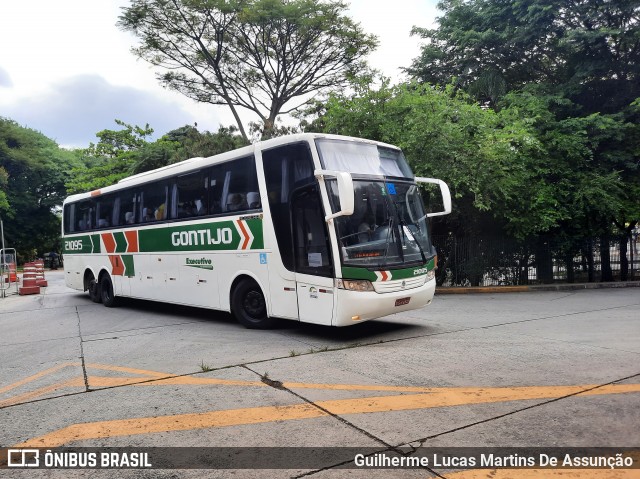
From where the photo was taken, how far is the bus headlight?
24.1ft

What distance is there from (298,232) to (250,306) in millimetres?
2036

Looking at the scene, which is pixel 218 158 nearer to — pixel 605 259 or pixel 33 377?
pixel 33 377

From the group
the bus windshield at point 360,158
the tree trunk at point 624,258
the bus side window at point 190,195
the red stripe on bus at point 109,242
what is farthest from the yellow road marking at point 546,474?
the tree trunk at point 624,258

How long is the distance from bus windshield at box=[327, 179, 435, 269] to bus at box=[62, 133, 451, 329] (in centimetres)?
2

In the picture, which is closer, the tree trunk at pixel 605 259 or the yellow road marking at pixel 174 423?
the yellow road marking at pixel 174 423

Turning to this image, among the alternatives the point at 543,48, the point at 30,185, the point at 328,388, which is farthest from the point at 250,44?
the point at 30,185

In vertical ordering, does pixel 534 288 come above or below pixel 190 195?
below

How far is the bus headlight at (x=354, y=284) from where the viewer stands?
7.35m

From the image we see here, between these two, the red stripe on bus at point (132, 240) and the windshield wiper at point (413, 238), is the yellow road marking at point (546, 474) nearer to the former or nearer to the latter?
the windshield wiper at point (413, 238)

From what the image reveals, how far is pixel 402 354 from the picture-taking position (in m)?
6.68

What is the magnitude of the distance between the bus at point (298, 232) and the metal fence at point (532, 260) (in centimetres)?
893

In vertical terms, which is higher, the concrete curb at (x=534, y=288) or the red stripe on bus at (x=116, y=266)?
the red stripe on bus at (x=116, y=266)

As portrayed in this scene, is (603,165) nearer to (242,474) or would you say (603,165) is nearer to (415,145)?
(415,145)

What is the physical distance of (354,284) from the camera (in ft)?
24.3
